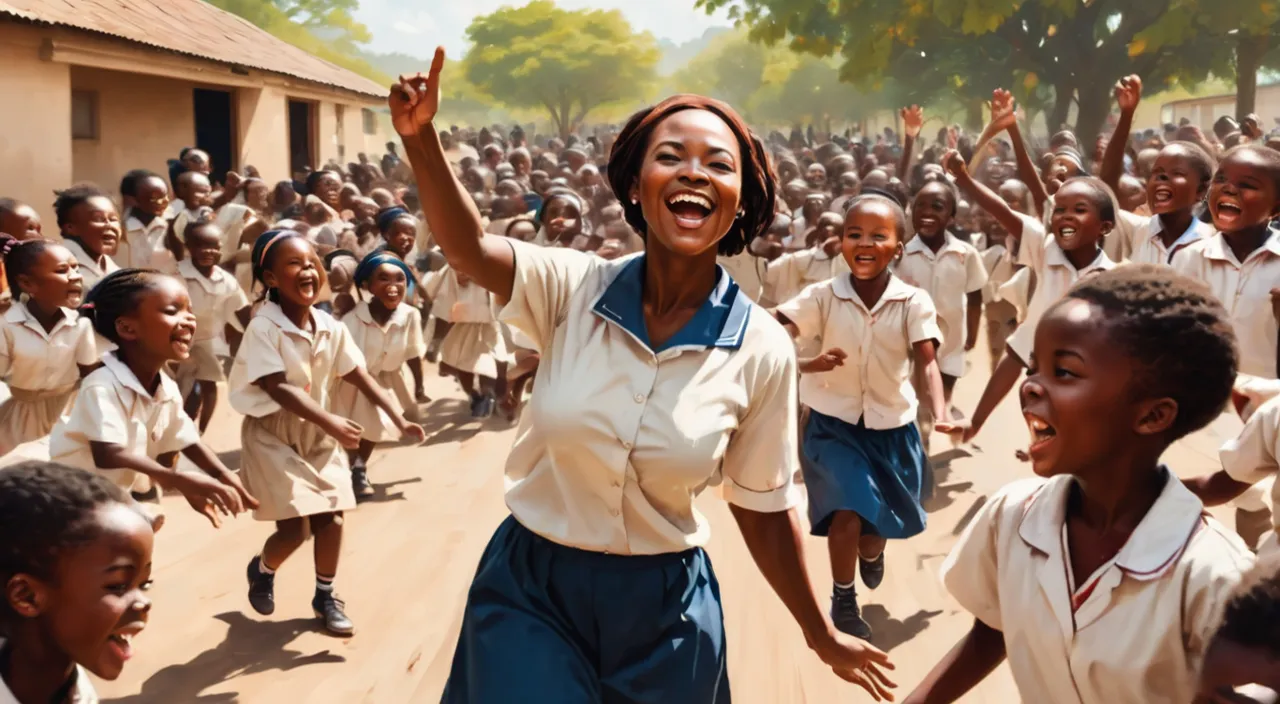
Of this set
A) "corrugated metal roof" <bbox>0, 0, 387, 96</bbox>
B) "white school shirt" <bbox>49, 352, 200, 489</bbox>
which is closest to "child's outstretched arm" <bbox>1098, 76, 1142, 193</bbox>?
"white school shirt" <bbox>49, 352, 200, 489</bbox>

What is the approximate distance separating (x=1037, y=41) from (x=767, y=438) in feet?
93.2

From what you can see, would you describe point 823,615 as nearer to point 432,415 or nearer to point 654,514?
point 654,514

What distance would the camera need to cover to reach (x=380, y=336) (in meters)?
7.59

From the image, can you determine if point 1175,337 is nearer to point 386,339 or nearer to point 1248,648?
point 1248,648

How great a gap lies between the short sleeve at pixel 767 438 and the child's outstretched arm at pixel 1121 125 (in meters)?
3.23

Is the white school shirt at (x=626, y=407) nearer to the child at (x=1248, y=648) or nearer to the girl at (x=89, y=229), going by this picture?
the child at (x=1248, y=648)

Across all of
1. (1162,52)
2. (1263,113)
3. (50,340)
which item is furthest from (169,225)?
(1263,113)

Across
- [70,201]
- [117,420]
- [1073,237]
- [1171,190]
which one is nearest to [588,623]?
[117,420]

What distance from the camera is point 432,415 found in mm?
9477

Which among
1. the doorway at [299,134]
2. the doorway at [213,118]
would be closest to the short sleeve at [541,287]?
the doorway at [213,118]

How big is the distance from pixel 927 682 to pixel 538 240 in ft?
26.8

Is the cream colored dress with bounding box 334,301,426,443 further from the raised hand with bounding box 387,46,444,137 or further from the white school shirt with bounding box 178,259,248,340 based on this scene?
the raised hand with bounding box 387,46,444,137

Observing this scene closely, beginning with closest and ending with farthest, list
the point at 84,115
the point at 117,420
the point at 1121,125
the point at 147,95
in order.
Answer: the point at 117,420
the point at 1121,125
the point at 84,115
the point at 147,95

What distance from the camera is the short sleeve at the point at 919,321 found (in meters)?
5.13
